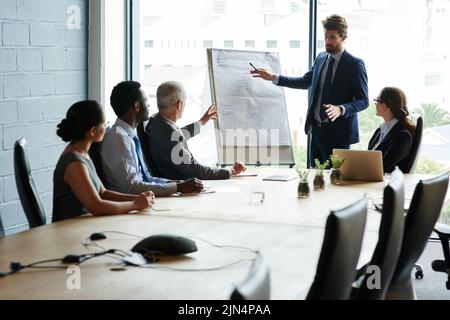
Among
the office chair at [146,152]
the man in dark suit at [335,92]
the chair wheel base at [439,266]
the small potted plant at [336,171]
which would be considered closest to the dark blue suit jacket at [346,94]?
the man in dark suit at [335,92]

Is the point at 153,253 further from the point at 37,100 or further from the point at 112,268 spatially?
the point at 37,100

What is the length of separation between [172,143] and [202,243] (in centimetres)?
186

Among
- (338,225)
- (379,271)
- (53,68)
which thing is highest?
(53,68)

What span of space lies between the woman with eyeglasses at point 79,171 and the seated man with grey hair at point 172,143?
1079 mm

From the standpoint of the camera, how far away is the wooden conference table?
7.26 ft

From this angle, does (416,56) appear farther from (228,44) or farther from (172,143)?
(172,143)

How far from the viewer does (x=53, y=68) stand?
5828mm

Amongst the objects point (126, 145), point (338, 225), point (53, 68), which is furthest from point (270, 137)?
point (338, 225)

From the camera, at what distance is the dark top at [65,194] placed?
11.2ft

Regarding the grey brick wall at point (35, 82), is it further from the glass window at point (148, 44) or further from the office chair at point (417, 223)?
the office chair at point (417, 223)

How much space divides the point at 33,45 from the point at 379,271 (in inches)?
147

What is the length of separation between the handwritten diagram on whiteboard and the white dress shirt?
183cm

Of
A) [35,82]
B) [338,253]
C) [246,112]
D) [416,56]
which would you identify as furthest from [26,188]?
[416,56]

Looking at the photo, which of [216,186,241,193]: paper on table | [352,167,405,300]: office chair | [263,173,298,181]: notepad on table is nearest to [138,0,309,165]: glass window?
[263,173,298,181]: notepad on table
